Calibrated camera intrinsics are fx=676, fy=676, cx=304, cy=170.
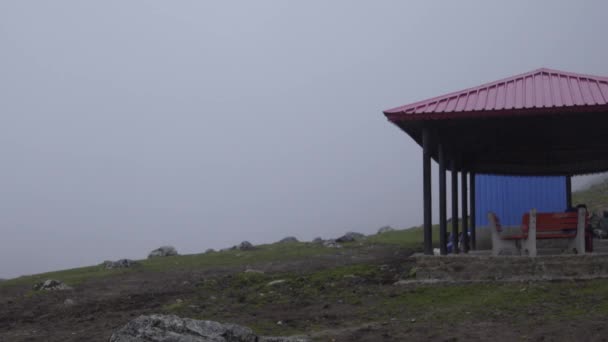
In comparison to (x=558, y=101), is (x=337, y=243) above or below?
below

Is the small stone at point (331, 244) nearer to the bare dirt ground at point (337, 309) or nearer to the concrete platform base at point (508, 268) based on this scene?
the bare dirt ground at point (337, 309)

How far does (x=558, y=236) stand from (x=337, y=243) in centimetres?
1791

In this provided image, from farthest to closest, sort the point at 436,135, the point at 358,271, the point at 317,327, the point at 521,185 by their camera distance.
→ the point at 521,185
the point at 358,271
the point at 436,135
the point at 317,327

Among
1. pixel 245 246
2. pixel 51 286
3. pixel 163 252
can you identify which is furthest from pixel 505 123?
pixel 163 252

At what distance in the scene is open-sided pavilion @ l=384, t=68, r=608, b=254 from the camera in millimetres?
12922

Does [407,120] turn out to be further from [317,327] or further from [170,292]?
[170,292]

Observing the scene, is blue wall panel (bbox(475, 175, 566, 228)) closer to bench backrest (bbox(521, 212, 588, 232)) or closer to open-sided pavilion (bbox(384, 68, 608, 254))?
open-sided pavilion (bbox(384, 68, 608, 254))

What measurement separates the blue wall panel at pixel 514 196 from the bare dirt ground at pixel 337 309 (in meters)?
7.62

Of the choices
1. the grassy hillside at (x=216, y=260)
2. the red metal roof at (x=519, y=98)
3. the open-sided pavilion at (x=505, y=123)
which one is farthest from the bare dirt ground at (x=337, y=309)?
the grassy hillside at (x=216, y=260)

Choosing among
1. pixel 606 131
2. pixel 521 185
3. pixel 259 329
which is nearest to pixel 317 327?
Result: pixel 259 329

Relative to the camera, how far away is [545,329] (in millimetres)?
8523

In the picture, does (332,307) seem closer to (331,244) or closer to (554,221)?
(554,221)

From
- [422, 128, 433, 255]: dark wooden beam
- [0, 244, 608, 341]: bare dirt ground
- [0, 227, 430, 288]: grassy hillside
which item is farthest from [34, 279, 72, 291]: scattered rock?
[422, 128, 433, 255]: dark wooden beam

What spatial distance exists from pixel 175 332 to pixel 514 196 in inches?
736
